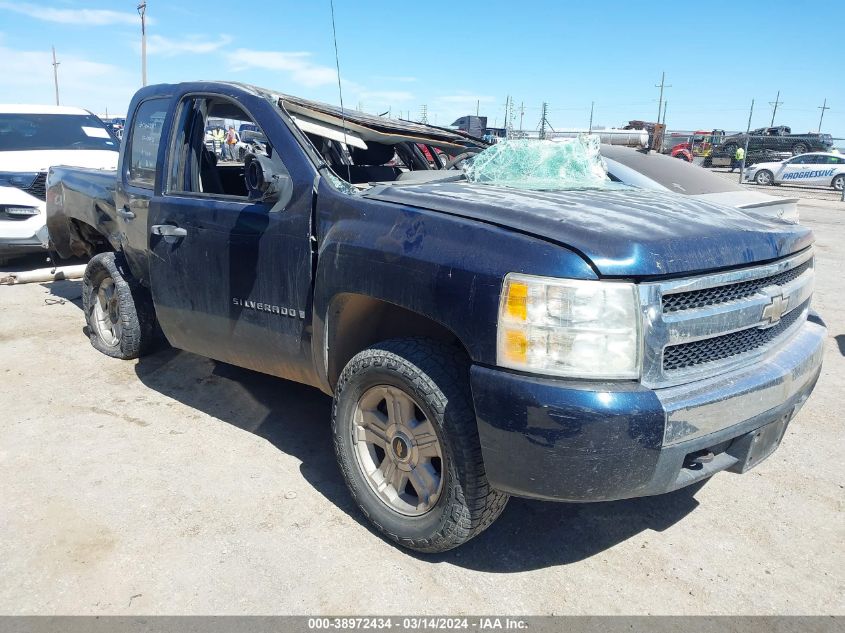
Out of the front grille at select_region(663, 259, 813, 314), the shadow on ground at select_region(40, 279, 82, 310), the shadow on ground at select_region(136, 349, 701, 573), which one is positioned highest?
the front grille at select_region(663, 259, 813, 314)

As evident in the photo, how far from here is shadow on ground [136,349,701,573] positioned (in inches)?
111

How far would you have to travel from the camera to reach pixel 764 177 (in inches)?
1010

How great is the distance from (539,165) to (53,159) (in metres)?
7.45

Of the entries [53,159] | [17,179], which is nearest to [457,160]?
[17,179]

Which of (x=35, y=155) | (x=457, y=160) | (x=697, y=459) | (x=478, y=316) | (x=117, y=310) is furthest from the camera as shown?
(x=35, y=155)

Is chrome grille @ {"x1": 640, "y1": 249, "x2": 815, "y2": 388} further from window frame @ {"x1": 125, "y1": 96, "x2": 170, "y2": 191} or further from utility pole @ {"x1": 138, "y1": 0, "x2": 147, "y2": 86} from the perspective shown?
utility pole @ {"x1": 138, "y1": 0, "x2": 147, "y2": 86}

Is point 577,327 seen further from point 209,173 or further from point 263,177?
point 209,173

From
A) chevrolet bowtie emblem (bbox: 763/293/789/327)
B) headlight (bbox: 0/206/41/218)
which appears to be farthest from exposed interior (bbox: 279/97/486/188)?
headlight (bbox: 0/206/41/218)

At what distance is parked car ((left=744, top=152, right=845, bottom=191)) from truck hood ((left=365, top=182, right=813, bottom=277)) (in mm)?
24741

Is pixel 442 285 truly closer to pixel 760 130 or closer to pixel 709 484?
pixel 709 484

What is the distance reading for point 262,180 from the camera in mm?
3064

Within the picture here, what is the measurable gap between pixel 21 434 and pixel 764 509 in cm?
395

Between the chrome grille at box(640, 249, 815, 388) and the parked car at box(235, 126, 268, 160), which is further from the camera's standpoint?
the parked car at box(235, 126, 268, 160)

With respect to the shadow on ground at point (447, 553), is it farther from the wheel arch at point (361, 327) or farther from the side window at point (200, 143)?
the side window at point (200, 143)
